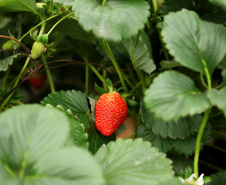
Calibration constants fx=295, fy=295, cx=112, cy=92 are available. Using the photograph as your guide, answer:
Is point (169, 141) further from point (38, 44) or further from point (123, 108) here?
point (38, 44)

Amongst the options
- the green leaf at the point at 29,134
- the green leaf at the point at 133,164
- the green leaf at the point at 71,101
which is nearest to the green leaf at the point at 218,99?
the green leaf at the point at 133,164

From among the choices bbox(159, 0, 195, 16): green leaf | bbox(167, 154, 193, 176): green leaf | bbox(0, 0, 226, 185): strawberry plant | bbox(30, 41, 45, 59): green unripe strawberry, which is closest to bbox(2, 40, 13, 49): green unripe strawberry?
bbox(0, 0, 226, 185): strawberry plant

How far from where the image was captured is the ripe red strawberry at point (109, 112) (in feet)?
2.19

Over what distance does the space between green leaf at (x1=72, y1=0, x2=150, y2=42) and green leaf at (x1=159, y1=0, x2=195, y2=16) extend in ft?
0.42

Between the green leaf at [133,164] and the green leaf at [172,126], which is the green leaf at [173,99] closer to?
the green leaf at [133,164]

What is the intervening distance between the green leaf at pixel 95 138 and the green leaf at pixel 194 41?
0.29 metres

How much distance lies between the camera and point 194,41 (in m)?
0.52

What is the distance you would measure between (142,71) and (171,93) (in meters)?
0.34

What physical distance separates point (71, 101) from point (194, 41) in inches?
13.6

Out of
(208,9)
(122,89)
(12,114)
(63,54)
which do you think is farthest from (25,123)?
(63,54)

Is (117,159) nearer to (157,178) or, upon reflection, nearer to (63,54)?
(157,178)

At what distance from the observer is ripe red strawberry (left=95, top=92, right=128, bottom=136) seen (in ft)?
2.19

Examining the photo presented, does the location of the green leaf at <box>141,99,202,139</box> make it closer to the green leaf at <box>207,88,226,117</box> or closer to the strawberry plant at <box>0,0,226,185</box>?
the strawberry plant at <box>0,0,226,185</box>

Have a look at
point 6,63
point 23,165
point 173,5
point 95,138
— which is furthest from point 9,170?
point 173,5
